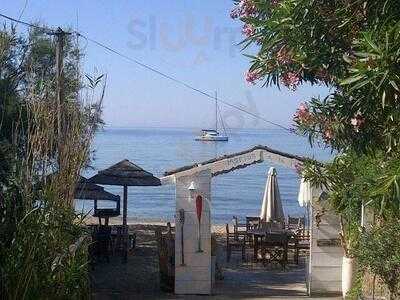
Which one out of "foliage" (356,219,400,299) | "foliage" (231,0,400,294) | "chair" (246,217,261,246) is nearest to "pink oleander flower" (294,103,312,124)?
"foliage" (231,0,400,294)

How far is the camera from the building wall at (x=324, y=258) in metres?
9.88

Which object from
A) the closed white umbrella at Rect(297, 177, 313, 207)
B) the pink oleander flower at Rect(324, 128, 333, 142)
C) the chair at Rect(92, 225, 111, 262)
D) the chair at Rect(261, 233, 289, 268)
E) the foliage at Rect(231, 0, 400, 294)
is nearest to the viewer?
the foliage at Rect(231, 0, 400, 294)

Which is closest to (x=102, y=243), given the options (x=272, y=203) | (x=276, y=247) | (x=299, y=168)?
(x=276, y=247)

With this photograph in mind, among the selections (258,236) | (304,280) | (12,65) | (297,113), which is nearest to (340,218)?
(304,280)

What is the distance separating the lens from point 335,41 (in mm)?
4641

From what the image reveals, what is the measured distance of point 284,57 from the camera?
488 centimetres

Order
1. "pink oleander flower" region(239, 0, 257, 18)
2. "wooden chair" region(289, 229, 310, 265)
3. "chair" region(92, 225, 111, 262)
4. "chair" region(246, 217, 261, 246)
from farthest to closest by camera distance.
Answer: "chair" region(246, 217, 261, 246)
"wooden chair" region(289, 229, 310, 265)
"chair" region(92, 225, 111, 262)
"pink oleander flower" region(239, 0, 257, 18)

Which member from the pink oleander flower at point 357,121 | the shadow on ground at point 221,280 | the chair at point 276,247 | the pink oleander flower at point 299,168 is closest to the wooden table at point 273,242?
the chair at point 276,247

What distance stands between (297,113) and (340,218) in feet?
14.1

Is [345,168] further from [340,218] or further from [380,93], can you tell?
[380,93]

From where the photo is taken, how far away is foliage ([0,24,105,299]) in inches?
175

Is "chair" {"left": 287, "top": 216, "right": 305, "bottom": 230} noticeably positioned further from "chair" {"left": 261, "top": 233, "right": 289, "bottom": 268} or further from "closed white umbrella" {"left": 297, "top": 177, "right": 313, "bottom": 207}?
"closed white umbrella" {"left": 297, "top": 177, "right": 313, "bottom": 207}

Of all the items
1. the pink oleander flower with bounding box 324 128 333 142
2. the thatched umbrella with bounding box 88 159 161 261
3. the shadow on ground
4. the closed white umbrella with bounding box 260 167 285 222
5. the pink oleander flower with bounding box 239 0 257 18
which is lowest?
the shadow on ground

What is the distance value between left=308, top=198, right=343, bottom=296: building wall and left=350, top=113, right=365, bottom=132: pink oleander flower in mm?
5183
